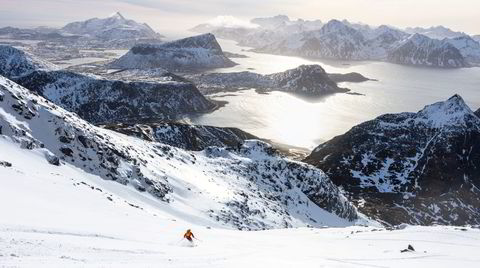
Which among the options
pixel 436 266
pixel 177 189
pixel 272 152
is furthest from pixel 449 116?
pixel 436 266

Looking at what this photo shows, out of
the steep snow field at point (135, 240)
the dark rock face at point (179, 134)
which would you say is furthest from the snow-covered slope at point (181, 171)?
the dark rock face at point (179, 134)

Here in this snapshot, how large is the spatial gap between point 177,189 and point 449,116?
150 meters

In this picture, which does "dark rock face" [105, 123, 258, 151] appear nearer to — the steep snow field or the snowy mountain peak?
the snowy mountain peak

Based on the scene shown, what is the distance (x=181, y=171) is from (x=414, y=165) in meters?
113

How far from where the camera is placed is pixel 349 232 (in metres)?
46.8

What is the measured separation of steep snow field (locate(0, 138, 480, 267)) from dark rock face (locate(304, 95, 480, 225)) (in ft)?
293

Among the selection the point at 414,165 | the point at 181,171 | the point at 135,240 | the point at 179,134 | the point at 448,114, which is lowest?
the point at 414,165

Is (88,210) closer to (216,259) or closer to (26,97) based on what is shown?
(216,259)

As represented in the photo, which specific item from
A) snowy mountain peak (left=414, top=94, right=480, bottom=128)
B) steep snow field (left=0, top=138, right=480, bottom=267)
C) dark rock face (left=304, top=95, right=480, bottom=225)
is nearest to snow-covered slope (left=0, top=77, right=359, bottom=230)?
steep snow field (left=0, top=138, right=480, bottom=267)

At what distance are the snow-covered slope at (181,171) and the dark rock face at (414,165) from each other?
34824 millimetres

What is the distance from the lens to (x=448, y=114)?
589 ft

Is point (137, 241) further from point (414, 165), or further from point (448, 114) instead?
point (448, 114)

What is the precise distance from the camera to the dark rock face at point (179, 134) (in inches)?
5502

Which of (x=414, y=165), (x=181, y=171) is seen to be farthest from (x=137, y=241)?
(x=414, y=165)
